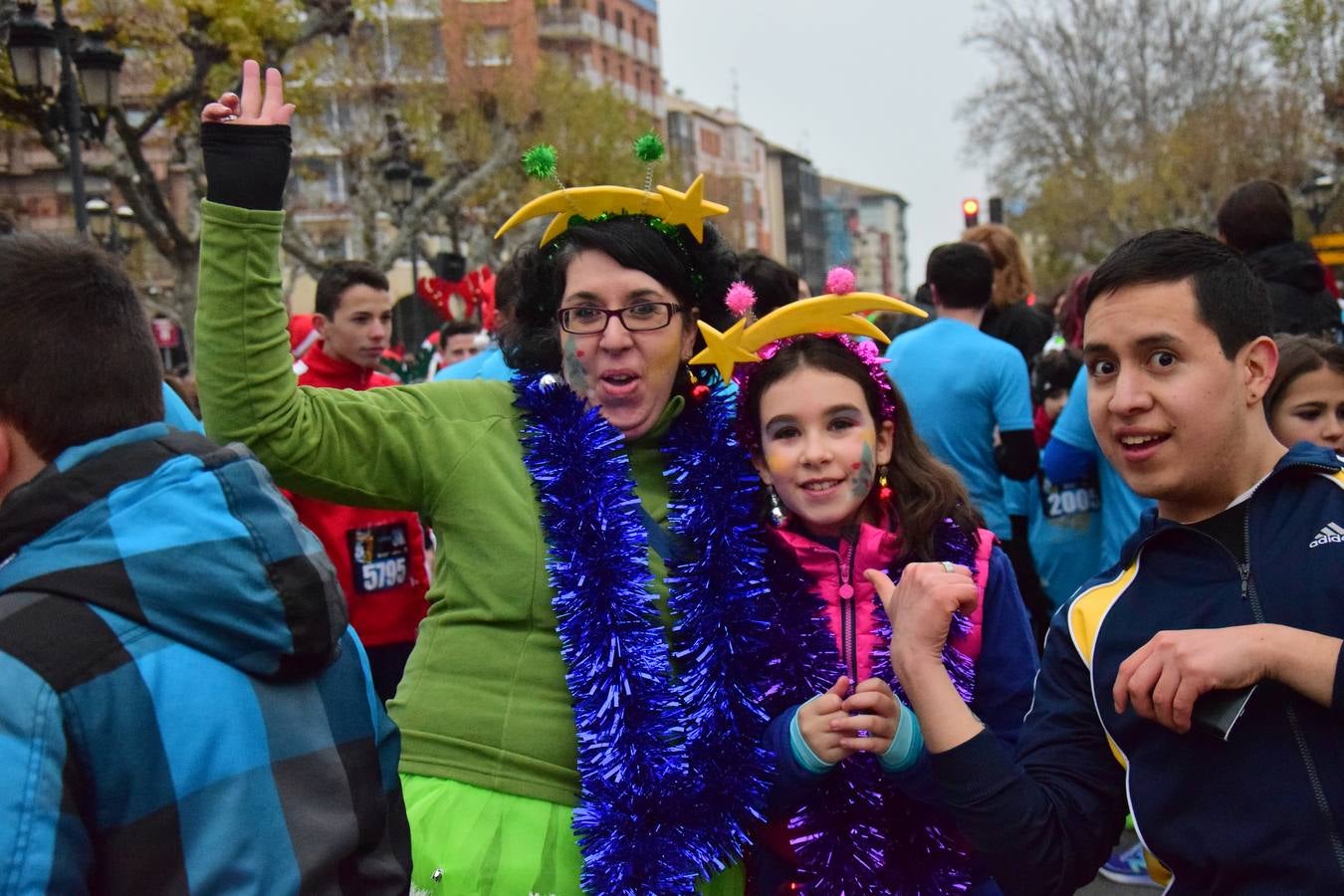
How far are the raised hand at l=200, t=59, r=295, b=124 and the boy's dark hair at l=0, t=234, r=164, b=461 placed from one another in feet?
1.69

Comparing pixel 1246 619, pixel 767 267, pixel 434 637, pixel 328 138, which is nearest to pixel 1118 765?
pixel 1246 619

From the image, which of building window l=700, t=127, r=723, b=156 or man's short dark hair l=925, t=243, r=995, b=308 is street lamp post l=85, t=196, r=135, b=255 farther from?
building window l=700, t=127, r=723, b=156

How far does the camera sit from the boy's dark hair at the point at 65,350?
5.49 ft

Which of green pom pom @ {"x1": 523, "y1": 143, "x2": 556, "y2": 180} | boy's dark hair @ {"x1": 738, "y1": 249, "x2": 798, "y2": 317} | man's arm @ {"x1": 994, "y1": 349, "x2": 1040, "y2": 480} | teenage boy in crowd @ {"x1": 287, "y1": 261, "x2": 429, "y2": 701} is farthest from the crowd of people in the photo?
man's arm @ {"x1": 994, "y1": 349, "x2": 1040, "y2": 480}

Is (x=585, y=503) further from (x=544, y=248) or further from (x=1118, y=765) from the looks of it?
(x=1118, y=765)

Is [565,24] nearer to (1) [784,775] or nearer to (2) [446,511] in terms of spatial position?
(2) [446,511]

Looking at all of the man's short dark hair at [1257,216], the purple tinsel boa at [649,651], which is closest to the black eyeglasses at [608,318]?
the purple tinsel boa at [649,651]

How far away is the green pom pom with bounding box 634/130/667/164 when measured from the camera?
283cm

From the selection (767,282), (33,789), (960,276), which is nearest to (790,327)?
(33,789)

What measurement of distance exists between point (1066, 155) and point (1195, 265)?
154ft

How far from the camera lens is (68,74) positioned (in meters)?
10.7

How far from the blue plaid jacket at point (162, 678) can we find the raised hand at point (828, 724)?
936mm

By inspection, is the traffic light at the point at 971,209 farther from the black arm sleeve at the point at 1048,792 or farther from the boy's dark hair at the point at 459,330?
the black arm sleeve at the point at 1048,792

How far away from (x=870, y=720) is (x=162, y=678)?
4.15ft
